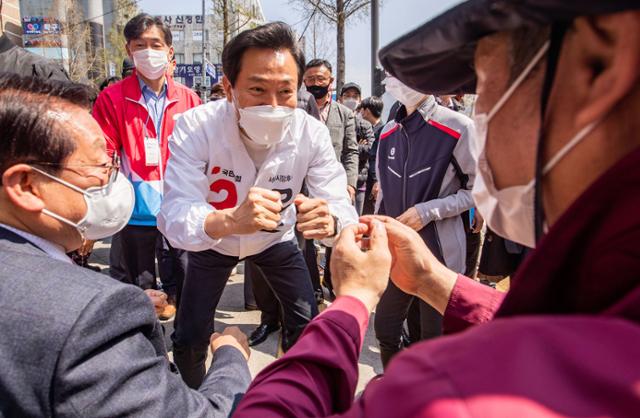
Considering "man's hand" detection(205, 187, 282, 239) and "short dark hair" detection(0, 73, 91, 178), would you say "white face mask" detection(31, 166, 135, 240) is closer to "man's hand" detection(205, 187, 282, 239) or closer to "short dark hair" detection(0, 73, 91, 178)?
"short dark hair" detection(0, 73, 91, 178)

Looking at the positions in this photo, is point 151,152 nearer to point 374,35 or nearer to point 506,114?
point 506,114

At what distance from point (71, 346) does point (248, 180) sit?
4.92ft

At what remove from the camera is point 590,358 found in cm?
45

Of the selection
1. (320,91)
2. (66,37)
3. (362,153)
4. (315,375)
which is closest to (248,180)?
(315,375)

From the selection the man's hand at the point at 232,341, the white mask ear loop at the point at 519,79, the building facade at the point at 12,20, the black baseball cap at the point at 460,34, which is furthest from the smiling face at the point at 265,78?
the building facade at the point at 12,20

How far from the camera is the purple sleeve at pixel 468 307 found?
1.19 m

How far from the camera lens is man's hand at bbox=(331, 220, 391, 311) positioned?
3.84 feet

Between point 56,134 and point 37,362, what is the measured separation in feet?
2.11

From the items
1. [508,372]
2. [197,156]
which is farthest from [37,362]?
[197,156]

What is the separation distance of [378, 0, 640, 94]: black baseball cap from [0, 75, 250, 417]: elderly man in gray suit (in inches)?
32.1

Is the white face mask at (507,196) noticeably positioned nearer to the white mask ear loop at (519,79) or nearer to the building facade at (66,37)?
the white mask ear loop at (519,79)

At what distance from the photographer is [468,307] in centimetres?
121

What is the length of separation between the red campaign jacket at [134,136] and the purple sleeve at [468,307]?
2782mm

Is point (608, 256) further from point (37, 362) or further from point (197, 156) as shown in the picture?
point (197, 156)
